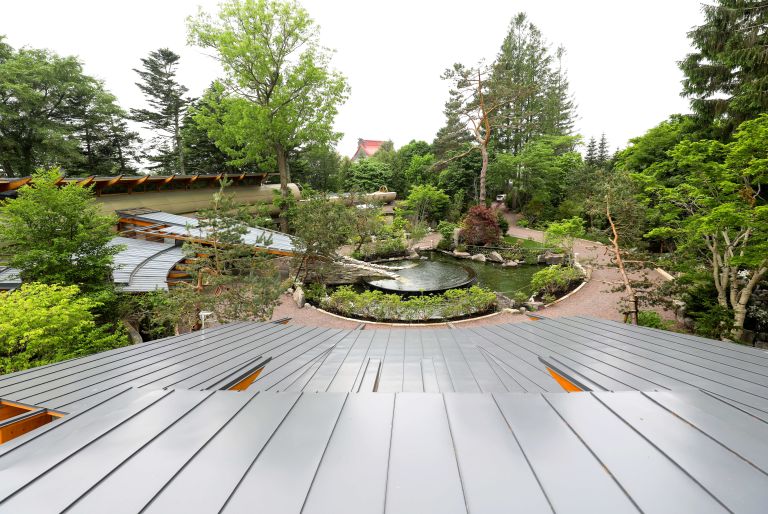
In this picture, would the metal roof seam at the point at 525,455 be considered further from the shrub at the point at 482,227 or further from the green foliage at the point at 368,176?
the green foliage at the point at 368,176

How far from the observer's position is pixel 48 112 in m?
19.6

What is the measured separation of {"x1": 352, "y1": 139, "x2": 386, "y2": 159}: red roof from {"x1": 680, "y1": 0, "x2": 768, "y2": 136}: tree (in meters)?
39.0

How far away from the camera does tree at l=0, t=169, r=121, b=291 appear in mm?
7410

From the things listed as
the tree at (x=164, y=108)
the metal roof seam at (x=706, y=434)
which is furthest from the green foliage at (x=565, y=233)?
the tree at (x=164, y=108)

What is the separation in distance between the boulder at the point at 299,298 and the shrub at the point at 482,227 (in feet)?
40.7

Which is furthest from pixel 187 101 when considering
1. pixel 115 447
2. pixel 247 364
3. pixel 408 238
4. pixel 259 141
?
pixel 115 447

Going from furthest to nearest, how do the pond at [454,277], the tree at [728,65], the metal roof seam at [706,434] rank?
1. the pond at [454,277]
2. the tree at [728,65]
3. the metal roof seam at [706,434]

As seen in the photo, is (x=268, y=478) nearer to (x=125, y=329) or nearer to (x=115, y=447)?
(x=115, y=447)

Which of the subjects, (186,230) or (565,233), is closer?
(186,230)

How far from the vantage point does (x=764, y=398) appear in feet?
7.54

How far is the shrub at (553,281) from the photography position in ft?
41.2

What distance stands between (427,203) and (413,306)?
1721cm

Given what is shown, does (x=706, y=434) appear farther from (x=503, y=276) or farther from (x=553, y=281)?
(x=503, y=276)

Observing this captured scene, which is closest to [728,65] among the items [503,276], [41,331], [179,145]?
[503,276]
